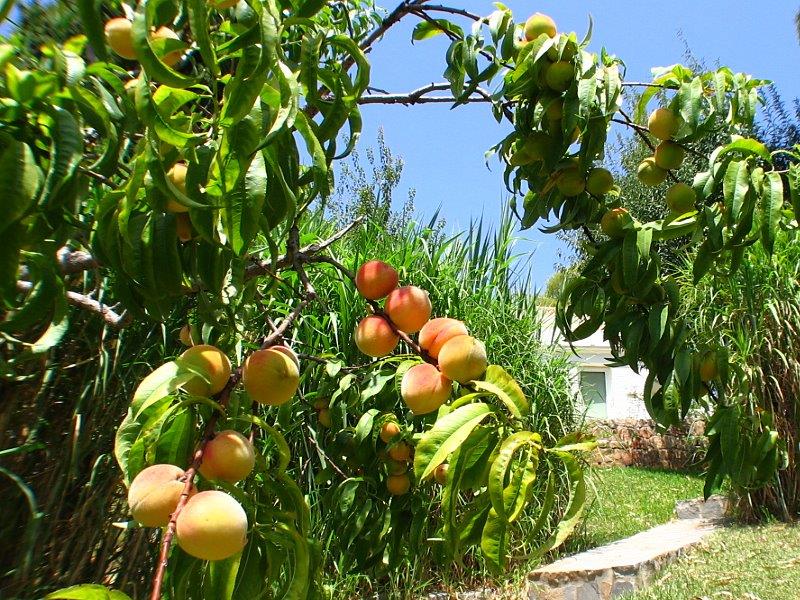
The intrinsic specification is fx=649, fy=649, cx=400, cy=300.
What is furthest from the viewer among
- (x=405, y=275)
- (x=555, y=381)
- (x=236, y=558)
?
(x=555, y=381)

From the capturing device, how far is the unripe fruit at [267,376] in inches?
31.2

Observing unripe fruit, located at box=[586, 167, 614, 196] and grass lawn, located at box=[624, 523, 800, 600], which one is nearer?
unripe fruit, located at box=[586, 167, 614, 196]

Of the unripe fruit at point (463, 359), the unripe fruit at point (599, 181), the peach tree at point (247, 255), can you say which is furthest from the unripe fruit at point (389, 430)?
the unripe fruit at point (599, 181)

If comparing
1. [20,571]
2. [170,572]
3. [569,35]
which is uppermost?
[569,35]

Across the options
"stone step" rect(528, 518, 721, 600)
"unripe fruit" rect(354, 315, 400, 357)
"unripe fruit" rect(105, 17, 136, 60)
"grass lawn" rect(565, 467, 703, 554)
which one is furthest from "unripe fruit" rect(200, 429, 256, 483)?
"grass lawn" rect(565, 467, 703, 554)

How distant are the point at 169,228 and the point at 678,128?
1.18 metres

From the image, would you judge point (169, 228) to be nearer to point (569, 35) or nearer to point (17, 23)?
point (17, 23)

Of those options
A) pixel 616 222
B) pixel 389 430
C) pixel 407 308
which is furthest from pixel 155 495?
pixel 616 222

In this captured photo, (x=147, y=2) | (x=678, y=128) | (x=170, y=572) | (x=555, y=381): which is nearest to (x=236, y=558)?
(x=170, y=572)

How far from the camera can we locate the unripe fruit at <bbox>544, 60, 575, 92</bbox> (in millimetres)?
1345

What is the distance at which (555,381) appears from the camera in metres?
4.20

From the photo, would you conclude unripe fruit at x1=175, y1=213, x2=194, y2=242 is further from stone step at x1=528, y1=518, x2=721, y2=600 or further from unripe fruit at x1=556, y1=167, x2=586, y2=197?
stone step at x1=528, y1=518, x2=721, y2=600

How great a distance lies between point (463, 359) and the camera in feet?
2.72

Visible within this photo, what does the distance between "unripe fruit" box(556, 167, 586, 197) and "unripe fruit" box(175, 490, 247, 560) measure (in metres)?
1.08
